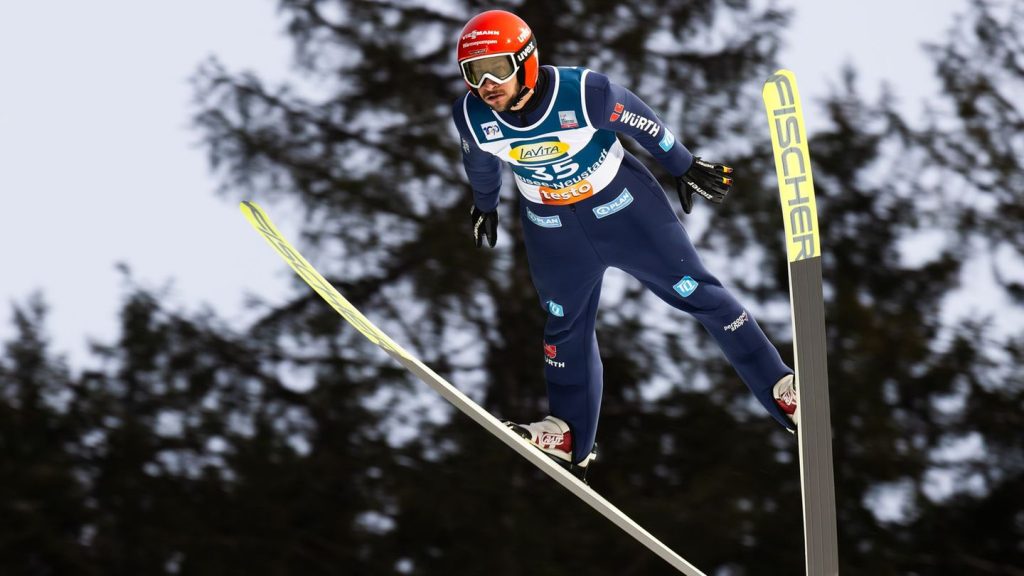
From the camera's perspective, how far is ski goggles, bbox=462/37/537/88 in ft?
10.6

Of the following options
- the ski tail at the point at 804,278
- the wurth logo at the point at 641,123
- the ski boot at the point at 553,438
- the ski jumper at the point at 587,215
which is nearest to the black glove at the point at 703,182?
the ski jumper at the point at 587,215

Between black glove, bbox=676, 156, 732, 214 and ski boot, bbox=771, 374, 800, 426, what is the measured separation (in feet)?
1.77

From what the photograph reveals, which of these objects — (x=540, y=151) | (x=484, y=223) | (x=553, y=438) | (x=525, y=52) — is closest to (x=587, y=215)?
(x=540, y=151)

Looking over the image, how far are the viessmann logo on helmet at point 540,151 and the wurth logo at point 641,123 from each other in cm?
17

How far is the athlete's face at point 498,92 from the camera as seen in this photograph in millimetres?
3252

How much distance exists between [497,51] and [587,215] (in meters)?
0.52

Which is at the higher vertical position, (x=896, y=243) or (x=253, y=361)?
(x=896, y=243)

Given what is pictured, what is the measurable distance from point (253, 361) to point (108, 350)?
1003 millimetres

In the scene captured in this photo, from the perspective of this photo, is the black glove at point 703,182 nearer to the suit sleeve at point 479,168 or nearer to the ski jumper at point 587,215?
the ski jumper at point 587,215

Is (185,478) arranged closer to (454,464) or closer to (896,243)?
(454,464)

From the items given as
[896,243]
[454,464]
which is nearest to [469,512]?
[454,464]

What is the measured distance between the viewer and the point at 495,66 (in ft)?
10.6

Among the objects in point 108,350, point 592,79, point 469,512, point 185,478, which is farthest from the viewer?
point 108,350

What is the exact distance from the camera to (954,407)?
28.8 feet
